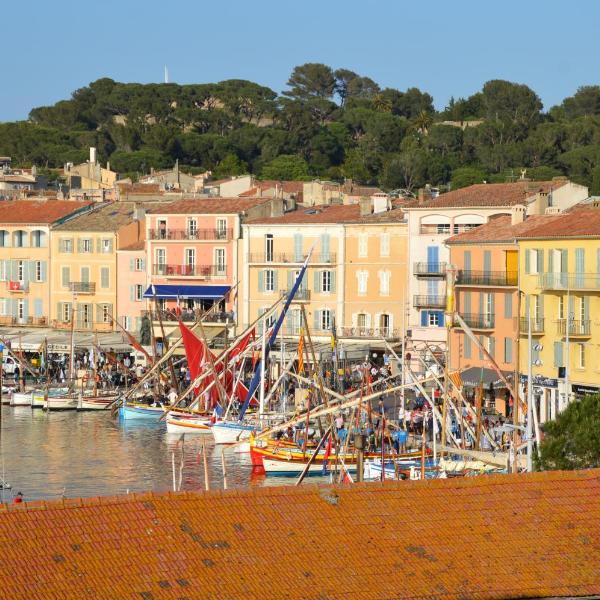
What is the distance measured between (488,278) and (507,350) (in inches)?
138

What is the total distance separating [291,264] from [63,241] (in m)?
13.8

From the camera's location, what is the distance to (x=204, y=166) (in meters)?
158

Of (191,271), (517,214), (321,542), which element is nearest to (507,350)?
(517,214)

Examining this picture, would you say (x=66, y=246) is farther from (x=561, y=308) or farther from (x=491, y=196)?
(x=561, y=308)

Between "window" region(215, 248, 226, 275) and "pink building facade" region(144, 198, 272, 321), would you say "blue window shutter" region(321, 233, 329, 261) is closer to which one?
"pink building facade" region(144, 198, 272, 321)

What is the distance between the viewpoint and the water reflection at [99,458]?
50594 mm

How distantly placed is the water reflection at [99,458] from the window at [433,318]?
43.6ft

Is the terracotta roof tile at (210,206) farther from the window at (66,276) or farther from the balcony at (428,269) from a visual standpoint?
the balcony at (428,269)

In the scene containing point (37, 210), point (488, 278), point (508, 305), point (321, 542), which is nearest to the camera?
point (321, 542)

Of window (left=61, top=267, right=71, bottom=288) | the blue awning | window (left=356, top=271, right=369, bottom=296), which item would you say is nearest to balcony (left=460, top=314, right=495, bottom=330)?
window (left=356, top=271, right=369, bottom=296)

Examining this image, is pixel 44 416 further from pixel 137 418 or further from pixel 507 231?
pixel 507 231

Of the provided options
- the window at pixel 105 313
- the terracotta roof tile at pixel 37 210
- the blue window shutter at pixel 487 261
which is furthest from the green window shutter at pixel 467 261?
the terracotta roof tile at pixel 37 210

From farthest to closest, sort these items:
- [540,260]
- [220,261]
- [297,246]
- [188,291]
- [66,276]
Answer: [66,276] < [188,291] < [220,261] < [297,246] < [540,260]

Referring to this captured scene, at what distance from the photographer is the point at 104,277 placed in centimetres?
8831
